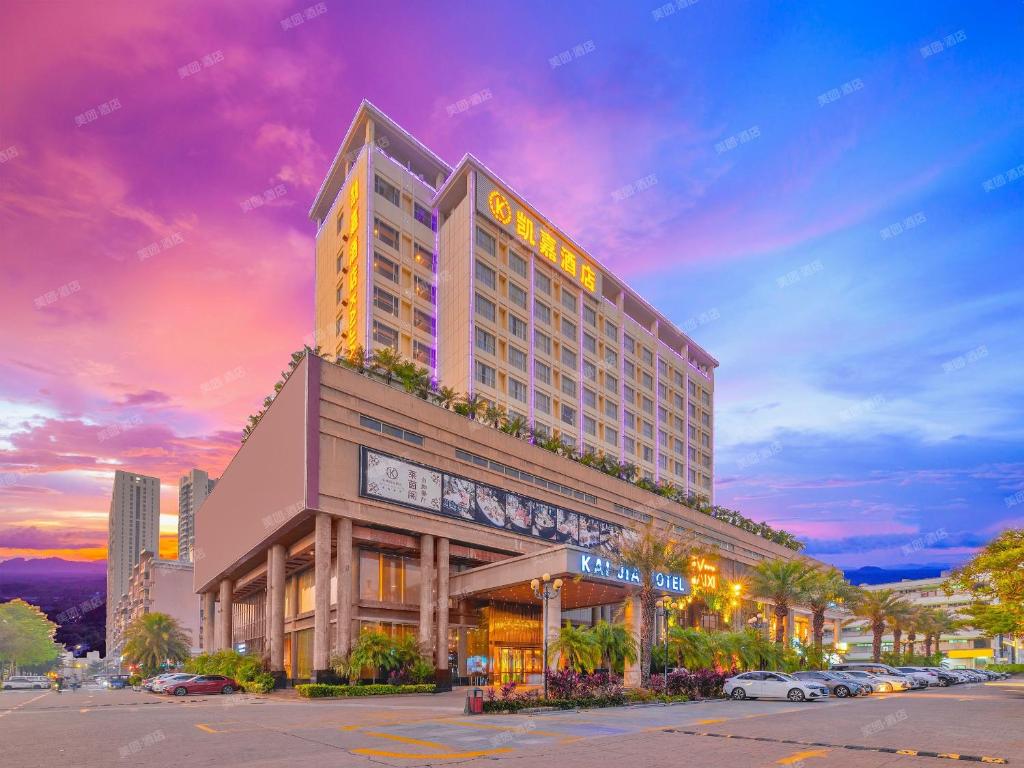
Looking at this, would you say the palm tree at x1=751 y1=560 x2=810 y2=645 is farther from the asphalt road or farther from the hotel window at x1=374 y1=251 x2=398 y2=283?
the hotel window at x1=374 y1=251 x2=398 y2=283

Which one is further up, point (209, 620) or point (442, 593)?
point (442, 593)

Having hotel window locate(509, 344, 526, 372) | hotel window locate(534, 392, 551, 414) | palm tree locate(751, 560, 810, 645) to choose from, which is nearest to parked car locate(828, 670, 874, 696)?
palm tree locate(751, 560, 810, 645)

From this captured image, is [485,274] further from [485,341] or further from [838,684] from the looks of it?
[838,684]

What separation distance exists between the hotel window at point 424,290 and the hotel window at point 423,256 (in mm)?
1873

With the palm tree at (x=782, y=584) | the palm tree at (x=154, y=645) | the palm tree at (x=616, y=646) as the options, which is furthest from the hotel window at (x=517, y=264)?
the palm tree at (x=154, y=645)

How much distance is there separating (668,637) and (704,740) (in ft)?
85.1

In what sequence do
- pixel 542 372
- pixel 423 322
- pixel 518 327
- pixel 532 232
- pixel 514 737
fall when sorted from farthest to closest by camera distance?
pixel 532 232, pixel 542 372, pixel 518 327, pixel 423 322, pixel 514 737

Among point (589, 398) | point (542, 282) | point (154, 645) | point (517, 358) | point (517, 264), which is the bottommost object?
point (154, 645)

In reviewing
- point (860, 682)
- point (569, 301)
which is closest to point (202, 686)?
point (860, 682)

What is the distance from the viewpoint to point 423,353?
77812 mm

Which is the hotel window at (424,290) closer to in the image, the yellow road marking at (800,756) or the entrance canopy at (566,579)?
the entrance canopy at (566,579)

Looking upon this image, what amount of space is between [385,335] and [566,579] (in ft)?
120

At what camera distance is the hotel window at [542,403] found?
82750mm

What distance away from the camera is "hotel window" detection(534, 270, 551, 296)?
8556 cm
